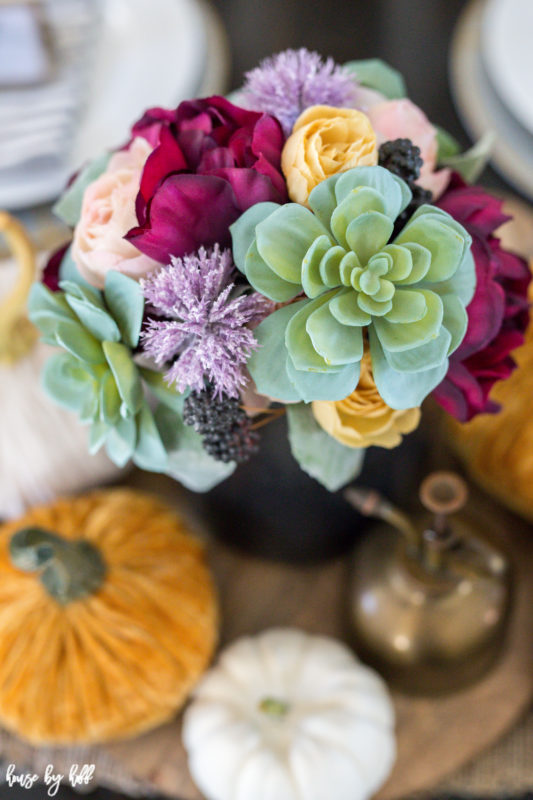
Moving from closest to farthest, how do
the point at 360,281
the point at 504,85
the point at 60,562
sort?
the point at 360,281, the point at 60,562, the point at 504,85

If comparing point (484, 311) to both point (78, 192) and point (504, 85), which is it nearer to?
point (78, 192)

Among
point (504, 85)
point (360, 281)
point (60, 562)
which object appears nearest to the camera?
point (360, 281)

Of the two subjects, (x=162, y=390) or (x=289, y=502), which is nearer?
(x=162, y=390)

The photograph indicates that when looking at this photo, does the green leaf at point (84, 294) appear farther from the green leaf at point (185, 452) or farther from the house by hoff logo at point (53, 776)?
the house by hoff logo at point (53, 776)

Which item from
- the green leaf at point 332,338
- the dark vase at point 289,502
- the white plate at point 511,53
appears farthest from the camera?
the white plate at point 511,53

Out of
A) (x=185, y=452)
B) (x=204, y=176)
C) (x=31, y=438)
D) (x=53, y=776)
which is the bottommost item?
(x=53, y=776)

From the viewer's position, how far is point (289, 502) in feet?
1.31

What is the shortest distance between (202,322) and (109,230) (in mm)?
52

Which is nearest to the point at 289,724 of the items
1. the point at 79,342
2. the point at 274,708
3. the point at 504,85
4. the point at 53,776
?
the point at 274,708

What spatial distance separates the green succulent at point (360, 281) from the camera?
0.23m

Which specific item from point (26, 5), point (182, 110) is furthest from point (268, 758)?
point (26, 5)

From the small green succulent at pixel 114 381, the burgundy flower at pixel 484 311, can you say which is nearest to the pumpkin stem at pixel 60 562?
the small green succulent at pixel 114 381

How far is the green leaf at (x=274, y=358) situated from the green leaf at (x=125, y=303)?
4 cm

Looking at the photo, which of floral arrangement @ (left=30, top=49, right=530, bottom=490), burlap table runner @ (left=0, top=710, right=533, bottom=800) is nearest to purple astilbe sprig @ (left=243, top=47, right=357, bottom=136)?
floral arrangement @ (left=30, top=49, right=530, bottom=490)
